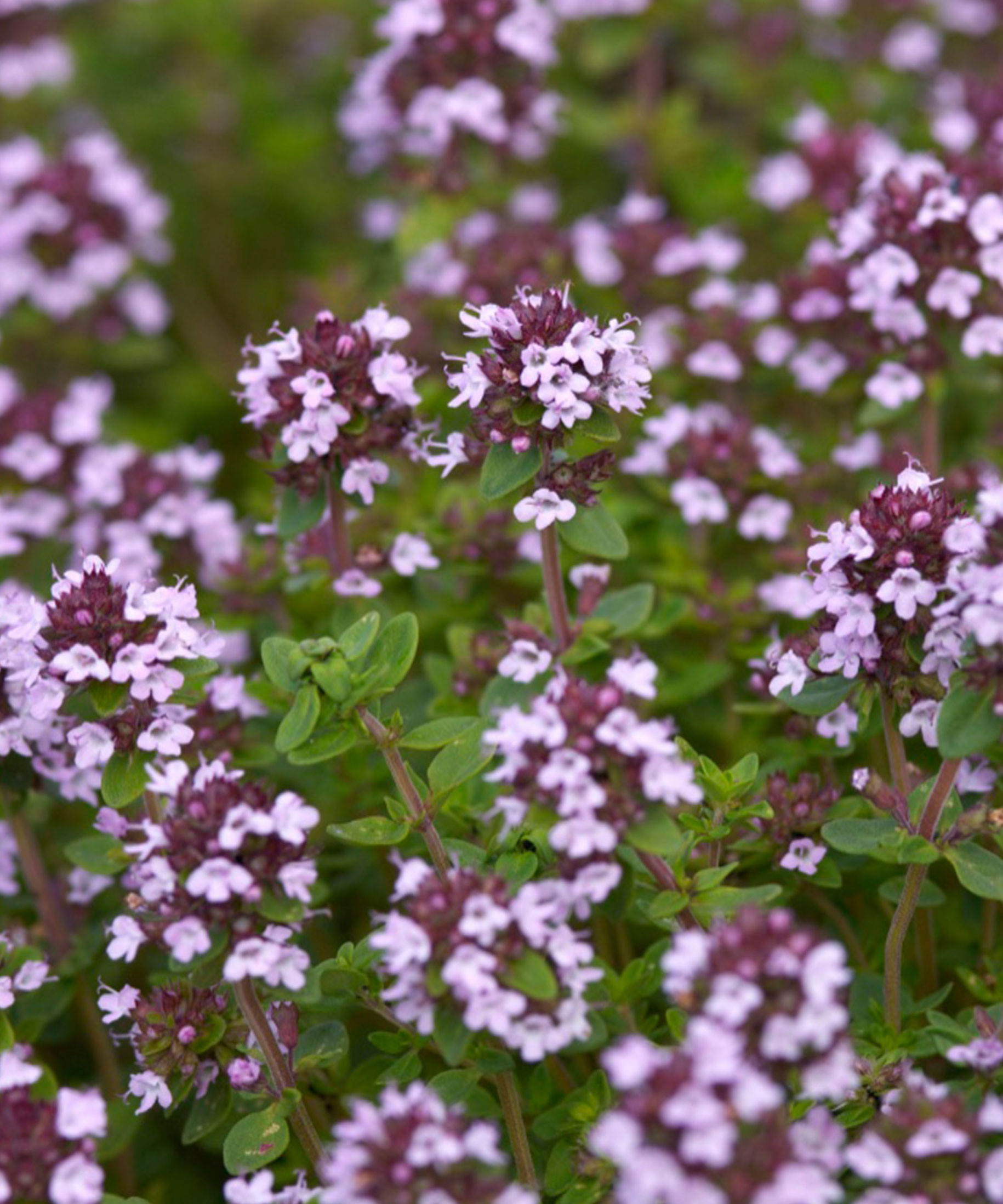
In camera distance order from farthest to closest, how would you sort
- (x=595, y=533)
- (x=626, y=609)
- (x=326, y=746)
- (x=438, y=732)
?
(x=626, y=609) < (x=595, y=533) < (x=438, y=732) < (x=326, y=746)

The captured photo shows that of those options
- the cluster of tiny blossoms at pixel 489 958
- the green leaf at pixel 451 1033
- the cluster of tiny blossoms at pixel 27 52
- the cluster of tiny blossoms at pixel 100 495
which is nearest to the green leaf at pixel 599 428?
the cluster of tiny blossoms at pixel 489 958

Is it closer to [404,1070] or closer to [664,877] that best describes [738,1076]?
[664,877]

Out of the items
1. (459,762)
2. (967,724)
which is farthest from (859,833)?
(459,762)

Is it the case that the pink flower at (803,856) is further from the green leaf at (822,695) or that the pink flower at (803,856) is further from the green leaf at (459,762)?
the green leaf at (459,762)

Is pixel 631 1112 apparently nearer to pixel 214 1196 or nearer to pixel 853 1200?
pixel 853 1200

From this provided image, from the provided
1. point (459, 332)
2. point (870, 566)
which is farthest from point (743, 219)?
point (870, 566)
